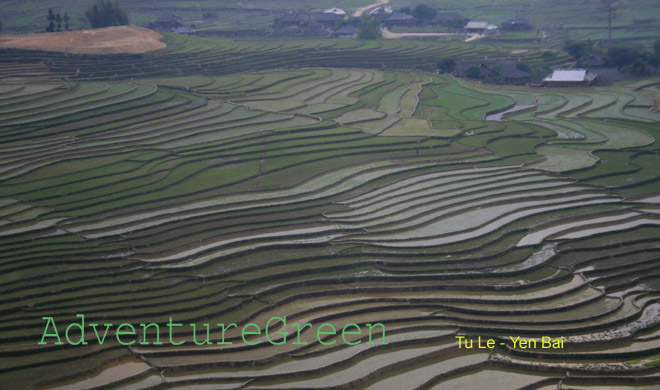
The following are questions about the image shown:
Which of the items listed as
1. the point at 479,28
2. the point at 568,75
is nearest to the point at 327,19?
the point at 479,28

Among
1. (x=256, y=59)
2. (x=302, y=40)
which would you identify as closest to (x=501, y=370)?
(x=256, y=59)

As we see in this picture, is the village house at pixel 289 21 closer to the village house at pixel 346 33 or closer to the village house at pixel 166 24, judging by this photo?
the village house at pixel 346 33

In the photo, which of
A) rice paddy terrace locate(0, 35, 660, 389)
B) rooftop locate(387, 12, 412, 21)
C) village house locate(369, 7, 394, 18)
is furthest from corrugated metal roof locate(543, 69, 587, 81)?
village house locate(369, 7, 394, 18)

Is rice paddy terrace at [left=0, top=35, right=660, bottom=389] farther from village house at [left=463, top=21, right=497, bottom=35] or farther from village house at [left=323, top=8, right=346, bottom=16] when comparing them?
village house at [left=323, top=8, right=346, bottom=16]

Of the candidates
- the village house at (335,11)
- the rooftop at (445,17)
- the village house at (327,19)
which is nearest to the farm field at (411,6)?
the rooftop at (445,17)

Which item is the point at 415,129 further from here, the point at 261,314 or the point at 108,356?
the point at 108,356

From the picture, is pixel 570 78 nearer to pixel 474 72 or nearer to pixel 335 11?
pixel 474 72
